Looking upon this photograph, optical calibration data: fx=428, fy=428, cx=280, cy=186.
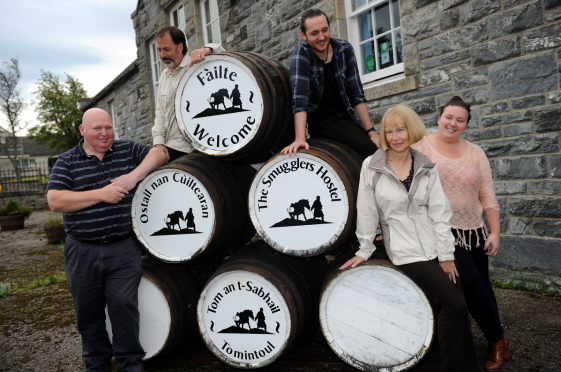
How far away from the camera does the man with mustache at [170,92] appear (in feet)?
10.4

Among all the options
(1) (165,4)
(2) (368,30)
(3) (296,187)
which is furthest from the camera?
(1) (165,4)

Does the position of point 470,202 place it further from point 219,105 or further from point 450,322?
point 219,105

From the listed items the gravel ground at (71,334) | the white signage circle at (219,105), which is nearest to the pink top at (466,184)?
the gravel ground at (71,334)

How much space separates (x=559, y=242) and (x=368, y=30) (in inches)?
127

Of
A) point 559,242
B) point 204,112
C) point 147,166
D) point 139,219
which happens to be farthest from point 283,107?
point 559,242

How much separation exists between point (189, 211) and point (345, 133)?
3.68 ft

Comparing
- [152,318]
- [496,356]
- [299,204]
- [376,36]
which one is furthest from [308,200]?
[376,36]

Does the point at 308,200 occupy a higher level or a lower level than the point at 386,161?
lower

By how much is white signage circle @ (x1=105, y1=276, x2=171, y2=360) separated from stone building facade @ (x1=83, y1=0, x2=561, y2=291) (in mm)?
3198

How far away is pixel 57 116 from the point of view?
1078 inches

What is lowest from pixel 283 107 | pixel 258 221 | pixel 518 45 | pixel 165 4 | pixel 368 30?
pixel 258 221

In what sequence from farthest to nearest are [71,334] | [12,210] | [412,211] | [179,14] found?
[12,210]
[179,14]
[71,334]
[412,211]

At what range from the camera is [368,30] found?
535 centimetres

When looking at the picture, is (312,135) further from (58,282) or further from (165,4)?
(165,4)
